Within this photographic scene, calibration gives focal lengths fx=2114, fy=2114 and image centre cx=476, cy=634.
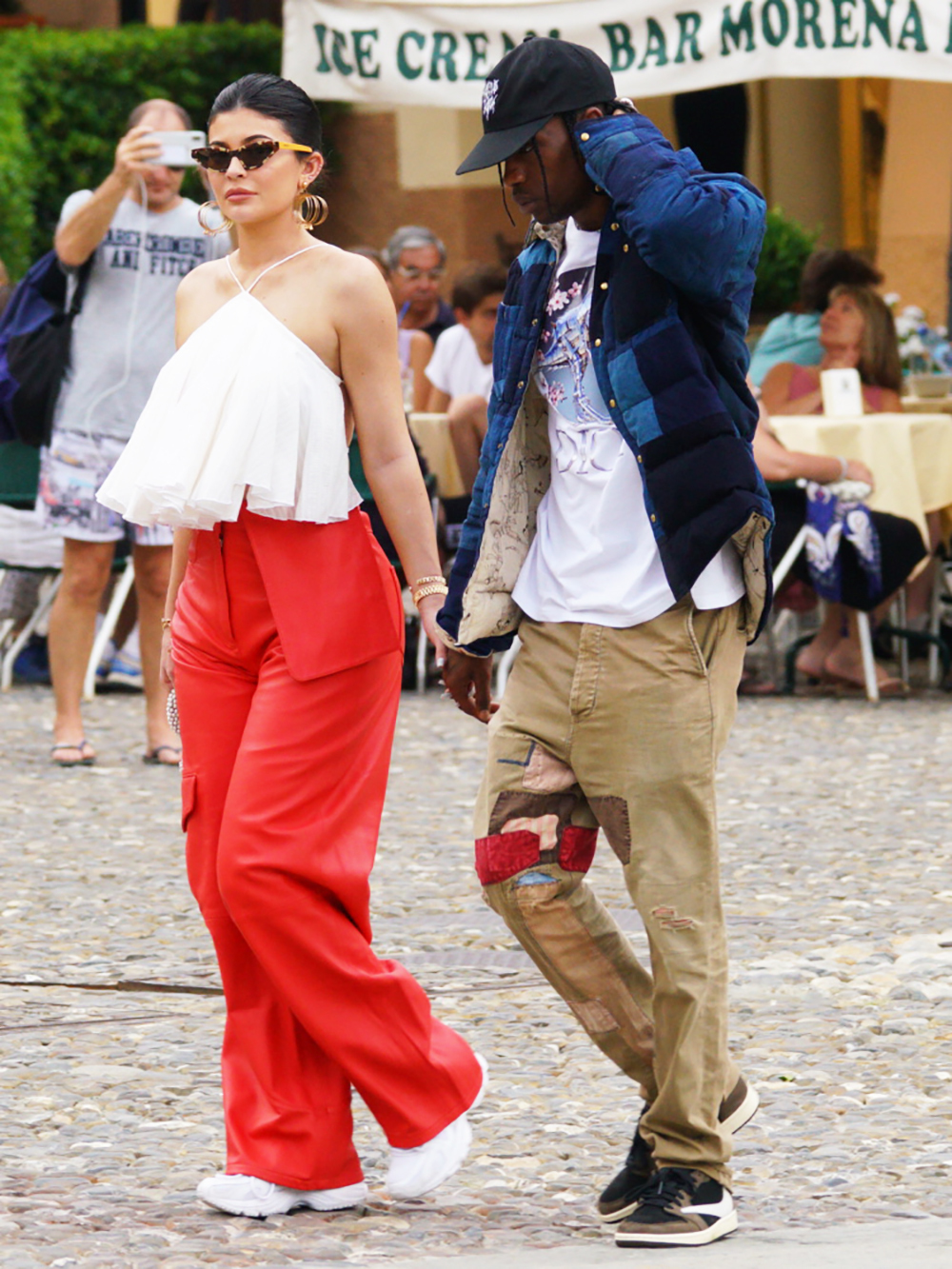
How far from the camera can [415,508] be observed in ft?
11.4

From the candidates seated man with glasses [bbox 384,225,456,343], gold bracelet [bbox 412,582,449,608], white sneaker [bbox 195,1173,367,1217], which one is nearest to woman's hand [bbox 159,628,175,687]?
gold bracelet [bbox 412,582,449,608]

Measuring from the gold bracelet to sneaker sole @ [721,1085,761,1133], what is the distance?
939 mm

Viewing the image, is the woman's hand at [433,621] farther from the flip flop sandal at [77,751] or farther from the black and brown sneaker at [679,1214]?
the flip flop sandal at [77,751]

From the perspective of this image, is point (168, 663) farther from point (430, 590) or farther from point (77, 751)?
point (77, 751)

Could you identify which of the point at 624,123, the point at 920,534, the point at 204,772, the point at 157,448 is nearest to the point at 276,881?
the point at 204,772

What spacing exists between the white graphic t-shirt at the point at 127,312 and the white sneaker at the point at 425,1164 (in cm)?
434

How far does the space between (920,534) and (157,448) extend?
19.6ft

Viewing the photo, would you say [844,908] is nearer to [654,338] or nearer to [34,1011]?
[34,1011]

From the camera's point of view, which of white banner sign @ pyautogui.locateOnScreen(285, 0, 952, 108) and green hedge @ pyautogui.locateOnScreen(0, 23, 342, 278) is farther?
green hedge @ pyautogui.locateOnScreen(0, 23, 342, 278)

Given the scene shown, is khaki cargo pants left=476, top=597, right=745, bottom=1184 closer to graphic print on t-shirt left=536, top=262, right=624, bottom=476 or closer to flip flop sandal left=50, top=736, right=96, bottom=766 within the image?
graphic print on t-shirt left=536, top=262, right=624, bottom=476

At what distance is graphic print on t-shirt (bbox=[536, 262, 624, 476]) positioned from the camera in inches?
124

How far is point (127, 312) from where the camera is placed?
7246mm

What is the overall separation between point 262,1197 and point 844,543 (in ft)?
19.6

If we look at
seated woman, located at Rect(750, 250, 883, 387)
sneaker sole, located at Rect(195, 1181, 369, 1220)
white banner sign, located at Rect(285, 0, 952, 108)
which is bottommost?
sneaker sole, located at Rect(195, 1181, 369, 1220)
